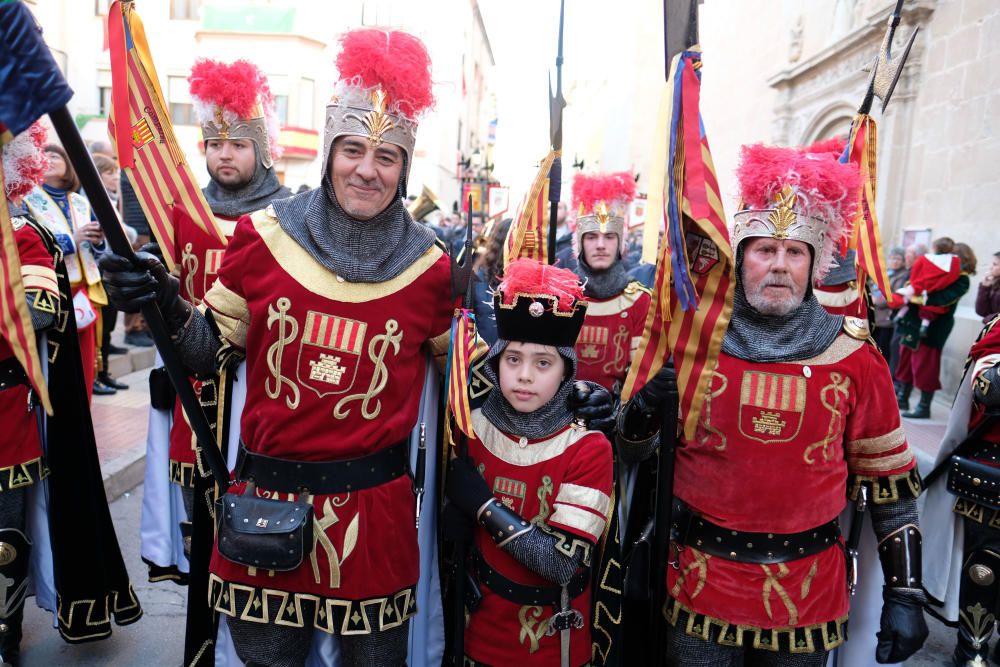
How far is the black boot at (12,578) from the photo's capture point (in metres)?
2.74

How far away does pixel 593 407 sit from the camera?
244 cm

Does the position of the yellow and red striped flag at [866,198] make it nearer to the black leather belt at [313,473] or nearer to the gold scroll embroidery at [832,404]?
the gold scroll embroidery at [832,404]

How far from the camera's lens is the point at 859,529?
257 centimetres

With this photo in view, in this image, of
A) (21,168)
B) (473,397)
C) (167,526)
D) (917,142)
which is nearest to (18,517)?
(167,526)

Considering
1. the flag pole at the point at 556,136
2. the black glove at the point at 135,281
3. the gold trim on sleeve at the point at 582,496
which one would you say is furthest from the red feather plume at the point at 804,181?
the black glove at the point at 135,281

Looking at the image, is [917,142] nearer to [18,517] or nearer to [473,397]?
[473,397]

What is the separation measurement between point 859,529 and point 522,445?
1.29 meters

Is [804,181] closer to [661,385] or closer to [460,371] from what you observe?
[661,385]

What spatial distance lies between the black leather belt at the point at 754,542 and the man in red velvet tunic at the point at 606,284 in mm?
1859

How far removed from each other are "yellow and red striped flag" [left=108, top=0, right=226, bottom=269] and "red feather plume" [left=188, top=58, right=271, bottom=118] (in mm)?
694

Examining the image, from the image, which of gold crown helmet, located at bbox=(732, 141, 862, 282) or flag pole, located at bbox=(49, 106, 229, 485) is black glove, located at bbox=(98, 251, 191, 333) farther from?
gold crown helmet, located at bbox=(732, 141, 862, 282)

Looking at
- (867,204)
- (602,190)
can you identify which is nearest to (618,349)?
(602,190)

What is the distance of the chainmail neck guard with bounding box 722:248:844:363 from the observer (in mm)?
2271

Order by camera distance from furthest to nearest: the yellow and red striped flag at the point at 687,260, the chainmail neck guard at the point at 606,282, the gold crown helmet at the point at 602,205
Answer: the gold crown helmet at the point at 602,205 < the chainmail neck guard at the point at 606,282 < the yellow and red striped flag at the point at 687,260
